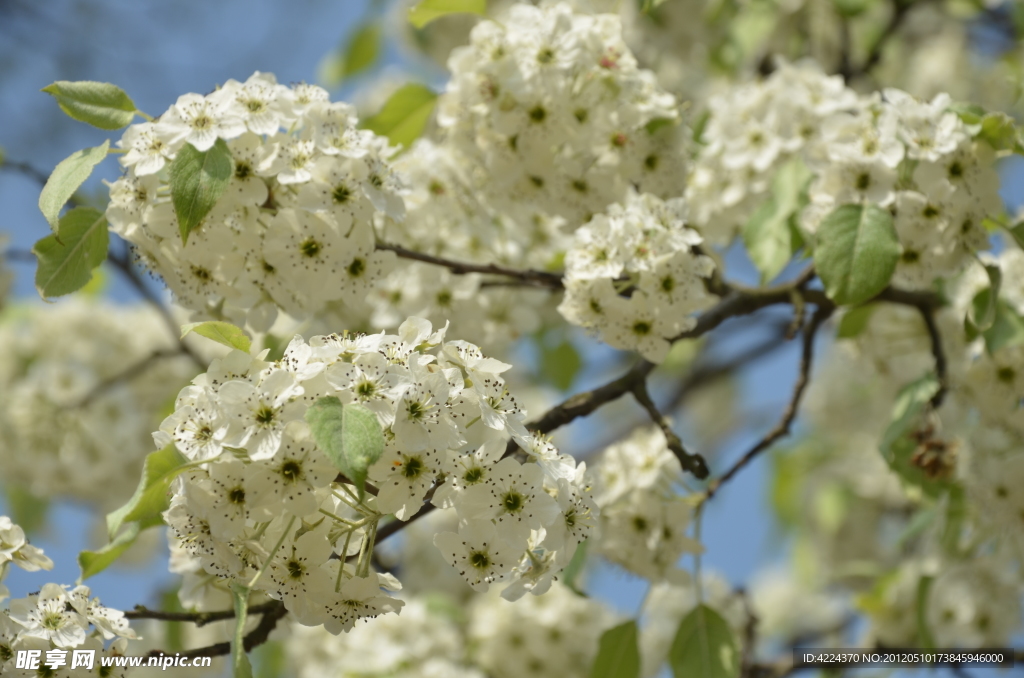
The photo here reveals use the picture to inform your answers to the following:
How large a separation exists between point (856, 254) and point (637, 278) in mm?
496

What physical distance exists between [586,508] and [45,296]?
4.00 feet

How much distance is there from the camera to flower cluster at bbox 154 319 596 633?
152 cm

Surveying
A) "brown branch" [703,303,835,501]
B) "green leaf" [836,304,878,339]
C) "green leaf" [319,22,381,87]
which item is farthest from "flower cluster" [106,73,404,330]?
"green leaf" [319,22,381,87]

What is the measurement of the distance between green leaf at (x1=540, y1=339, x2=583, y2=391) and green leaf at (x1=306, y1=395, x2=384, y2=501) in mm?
2595

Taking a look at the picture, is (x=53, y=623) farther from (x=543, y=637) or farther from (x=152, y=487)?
(x=543, y=637)

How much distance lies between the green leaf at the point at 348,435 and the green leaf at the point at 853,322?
76.3 inches

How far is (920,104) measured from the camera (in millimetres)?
2287

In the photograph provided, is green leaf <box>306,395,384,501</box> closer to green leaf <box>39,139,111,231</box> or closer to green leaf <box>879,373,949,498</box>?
green leaf <box>39,139,111,231</box>

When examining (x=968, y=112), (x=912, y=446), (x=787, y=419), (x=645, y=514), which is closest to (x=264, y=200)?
(x=645, y=514)

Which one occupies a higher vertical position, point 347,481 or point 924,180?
point 924,180

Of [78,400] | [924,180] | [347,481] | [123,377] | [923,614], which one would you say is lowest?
[78,400]

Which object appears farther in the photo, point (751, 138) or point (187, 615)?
point (751, 138)

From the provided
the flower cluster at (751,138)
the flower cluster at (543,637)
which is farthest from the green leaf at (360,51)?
the flower cluster at (543,637)

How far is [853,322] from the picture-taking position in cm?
297
